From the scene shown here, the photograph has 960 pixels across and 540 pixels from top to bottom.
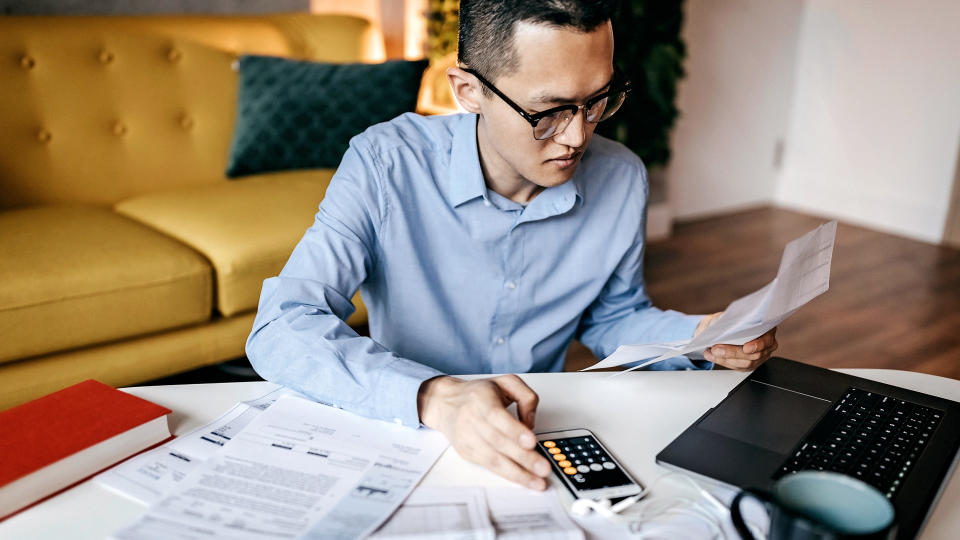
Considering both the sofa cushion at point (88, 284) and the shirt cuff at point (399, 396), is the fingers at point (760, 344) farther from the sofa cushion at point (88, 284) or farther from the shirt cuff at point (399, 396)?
the sofa cushion at point (88, 284)

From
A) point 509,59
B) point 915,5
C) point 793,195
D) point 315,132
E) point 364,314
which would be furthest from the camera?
point 793,195

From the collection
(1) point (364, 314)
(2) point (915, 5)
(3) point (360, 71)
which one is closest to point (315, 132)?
(3) point (360, 71)

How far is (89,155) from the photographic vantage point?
2322 millimetres

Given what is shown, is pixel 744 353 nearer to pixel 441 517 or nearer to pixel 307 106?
pixel 441 517

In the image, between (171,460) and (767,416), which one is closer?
(171,460)

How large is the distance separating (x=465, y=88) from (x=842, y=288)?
261 cm

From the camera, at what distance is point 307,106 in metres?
2.39

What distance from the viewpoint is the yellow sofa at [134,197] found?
174 centimetres

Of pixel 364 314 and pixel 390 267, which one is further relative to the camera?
pixel 364 314

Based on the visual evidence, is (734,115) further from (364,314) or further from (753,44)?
(364,314)

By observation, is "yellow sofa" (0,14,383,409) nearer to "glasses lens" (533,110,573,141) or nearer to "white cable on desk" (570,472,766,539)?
"glasses lens" (533,110,573,141)

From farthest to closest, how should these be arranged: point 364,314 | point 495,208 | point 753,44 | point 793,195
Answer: point 793,195 → point 753,44 → point 364,314 → point 495,208

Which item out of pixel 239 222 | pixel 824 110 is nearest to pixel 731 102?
pixel 824 110

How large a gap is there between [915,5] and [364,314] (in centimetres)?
324
